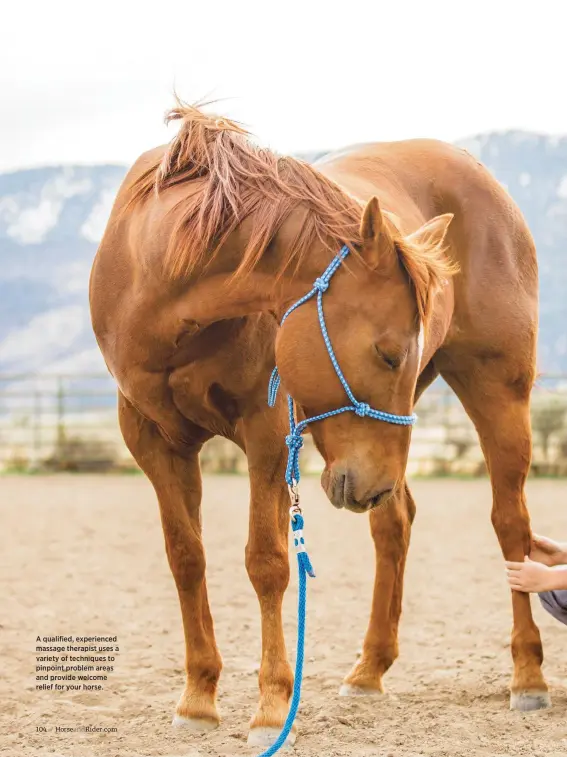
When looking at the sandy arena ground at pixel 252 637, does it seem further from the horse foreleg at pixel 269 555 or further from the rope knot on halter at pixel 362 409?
the rope knot on halter at pixel 362 409

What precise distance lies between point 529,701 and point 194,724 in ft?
4.35

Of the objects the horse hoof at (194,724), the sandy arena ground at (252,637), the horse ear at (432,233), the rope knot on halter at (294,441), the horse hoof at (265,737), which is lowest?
the sandy arena ground at (252,637)

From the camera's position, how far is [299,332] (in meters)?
2.63

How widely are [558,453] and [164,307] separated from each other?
12903 mm

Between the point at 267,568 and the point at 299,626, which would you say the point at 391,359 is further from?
the point at 267,568

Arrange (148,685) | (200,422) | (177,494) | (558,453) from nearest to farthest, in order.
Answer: (200,422)
(177,494)
(148,685)
(558,453)

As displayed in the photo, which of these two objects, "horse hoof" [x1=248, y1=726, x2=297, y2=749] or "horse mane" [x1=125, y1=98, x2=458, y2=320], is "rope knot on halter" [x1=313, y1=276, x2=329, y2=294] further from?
"horse hoof" [x1=248, y1=726, x2=297, y2=749]

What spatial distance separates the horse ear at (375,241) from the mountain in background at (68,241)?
91831 mm

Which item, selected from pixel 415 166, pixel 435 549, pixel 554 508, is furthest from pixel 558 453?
pixel 415 166

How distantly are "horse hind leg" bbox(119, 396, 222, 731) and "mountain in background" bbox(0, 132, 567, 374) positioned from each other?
91.1 m

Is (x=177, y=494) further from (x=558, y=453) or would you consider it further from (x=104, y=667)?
(x=558, y=453)

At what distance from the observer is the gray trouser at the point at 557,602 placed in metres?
3.51

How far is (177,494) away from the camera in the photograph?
351cm

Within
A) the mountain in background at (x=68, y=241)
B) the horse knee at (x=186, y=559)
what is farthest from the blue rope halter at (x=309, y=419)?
the mountain in background at (x=68, y=241)
